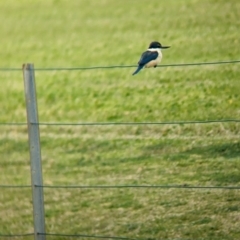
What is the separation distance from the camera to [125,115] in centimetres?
759

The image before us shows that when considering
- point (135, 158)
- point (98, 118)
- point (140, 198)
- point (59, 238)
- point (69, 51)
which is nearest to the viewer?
point (59, 238)

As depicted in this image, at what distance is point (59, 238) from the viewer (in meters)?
6.04

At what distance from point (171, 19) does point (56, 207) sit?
7.45 feet

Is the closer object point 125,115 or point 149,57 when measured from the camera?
point 149,57

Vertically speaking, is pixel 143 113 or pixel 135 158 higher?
pixel 143 113

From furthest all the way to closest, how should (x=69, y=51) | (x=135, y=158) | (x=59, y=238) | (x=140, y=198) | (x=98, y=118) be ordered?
1. (x=69, y=51)
2. (x=98, y=118)
3. (x=135, y=158)
4. (x=140, y=198)
5. (x=59, y=238)

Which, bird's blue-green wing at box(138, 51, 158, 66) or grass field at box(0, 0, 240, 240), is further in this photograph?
grass field at box(0, 0, 240, 240)

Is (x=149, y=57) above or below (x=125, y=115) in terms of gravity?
below

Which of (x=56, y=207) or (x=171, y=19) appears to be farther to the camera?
(x=171, y=19)

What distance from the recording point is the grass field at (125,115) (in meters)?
6.48

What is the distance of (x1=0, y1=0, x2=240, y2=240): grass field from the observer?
6480 millimetres

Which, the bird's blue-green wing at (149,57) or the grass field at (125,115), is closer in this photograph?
the bird's blue-green wing at (149,57)

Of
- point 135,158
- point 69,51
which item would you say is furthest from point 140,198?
point 69,51

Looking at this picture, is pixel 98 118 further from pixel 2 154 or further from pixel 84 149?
pixel 2 154
